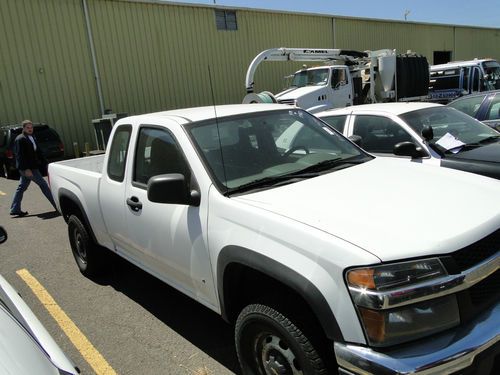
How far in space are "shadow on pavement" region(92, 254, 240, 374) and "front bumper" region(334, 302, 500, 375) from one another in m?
1.35

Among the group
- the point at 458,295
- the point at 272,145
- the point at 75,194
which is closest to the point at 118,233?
the point at 75,194

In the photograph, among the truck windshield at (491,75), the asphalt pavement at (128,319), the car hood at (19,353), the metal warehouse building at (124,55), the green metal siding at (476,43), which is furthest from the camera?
the green metal siding at (476,43)

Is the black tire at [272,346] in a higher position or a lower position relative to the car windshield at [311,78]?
lower

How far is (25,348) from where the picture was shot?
5.94 feet

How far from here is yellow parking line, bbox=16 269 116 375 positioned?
135 inches

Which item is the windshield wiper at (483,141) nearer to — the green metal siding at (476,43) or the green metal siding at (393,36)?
the green metal siding at (393,36)

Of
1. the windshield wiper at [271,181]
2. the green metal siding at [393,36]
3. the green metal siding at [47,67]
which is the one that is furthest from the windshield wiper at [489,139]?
the green metal siding at [393,36]

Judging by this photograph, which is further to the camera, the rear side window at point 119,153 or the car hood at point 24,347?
the rear side window at point 119,153

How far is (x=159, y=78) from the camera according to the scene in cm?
1989

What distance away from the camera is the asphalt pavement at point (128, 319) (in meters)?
3.40

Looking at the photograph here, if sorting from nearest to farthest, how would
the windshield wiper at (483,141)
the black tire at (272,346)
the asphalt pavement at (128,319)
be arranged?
the black tire at (272,346)
the asphalt pavement at (128,319)
the windshield wiper at (483,141)

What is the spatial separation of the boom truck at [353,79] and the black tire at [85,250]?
11.0 metres

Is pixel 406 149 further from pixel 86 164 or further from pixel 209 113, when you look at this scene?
pixel 86 164

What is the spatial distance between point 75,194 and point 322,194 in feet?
10.1
